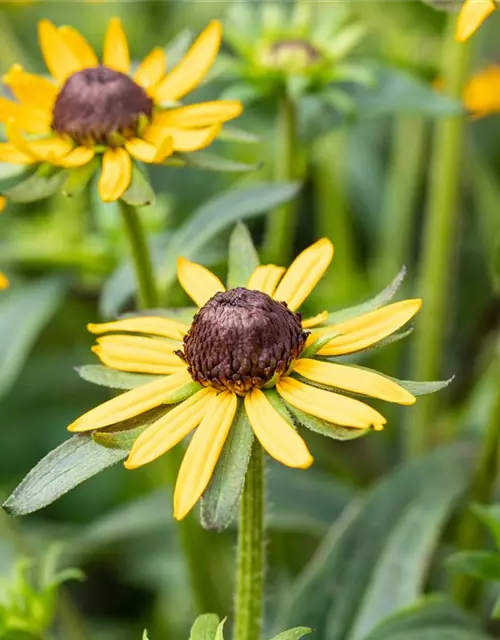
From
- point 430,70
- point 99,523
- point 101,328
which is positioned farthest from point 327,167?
point 101,328

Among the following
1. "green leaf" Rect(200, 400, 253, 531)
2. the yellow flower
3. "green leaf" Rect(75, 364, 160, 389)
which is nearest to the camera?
"green leaf" Rect(200, 400, 253, 531)

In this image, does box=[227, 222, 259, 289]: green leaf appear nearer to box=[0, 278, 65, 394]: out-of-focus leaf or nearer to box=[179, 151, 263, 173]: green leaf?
box=[179, 151, 263, 173]: green leaf

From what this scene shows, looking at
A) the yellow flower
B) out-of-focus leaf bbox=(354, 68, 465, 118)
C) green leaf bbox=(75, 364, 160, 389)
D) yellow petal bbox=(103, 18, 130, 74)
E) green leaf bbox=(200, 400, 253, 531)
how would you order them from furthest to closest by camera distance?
out-of-focus leaf bbox=(354, 68, 465, 118), yellow petal bbox=(103, 18, 130, 74), the yellow flower, green leaf bbox=(75, 364, 160, 389), green leaf bbox=(200, 400, 253, 531)

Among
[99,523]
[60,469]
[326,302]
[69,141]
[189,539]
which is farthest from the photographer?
[326,302]

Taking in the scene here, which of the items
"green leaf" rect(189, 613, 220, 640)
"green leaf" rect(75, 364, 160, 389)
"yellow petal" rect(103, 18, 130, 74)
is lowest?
"green leaf" rect(189, 613, 220, 640)

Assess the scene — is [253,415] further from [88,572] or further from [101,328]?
[88,572]

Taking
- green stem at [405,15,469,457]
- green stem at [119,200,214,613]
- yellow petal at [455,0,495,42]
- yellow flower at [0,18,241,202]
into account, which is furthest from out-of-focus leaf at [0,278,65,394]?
yellow petal at [455,0,495,42]
